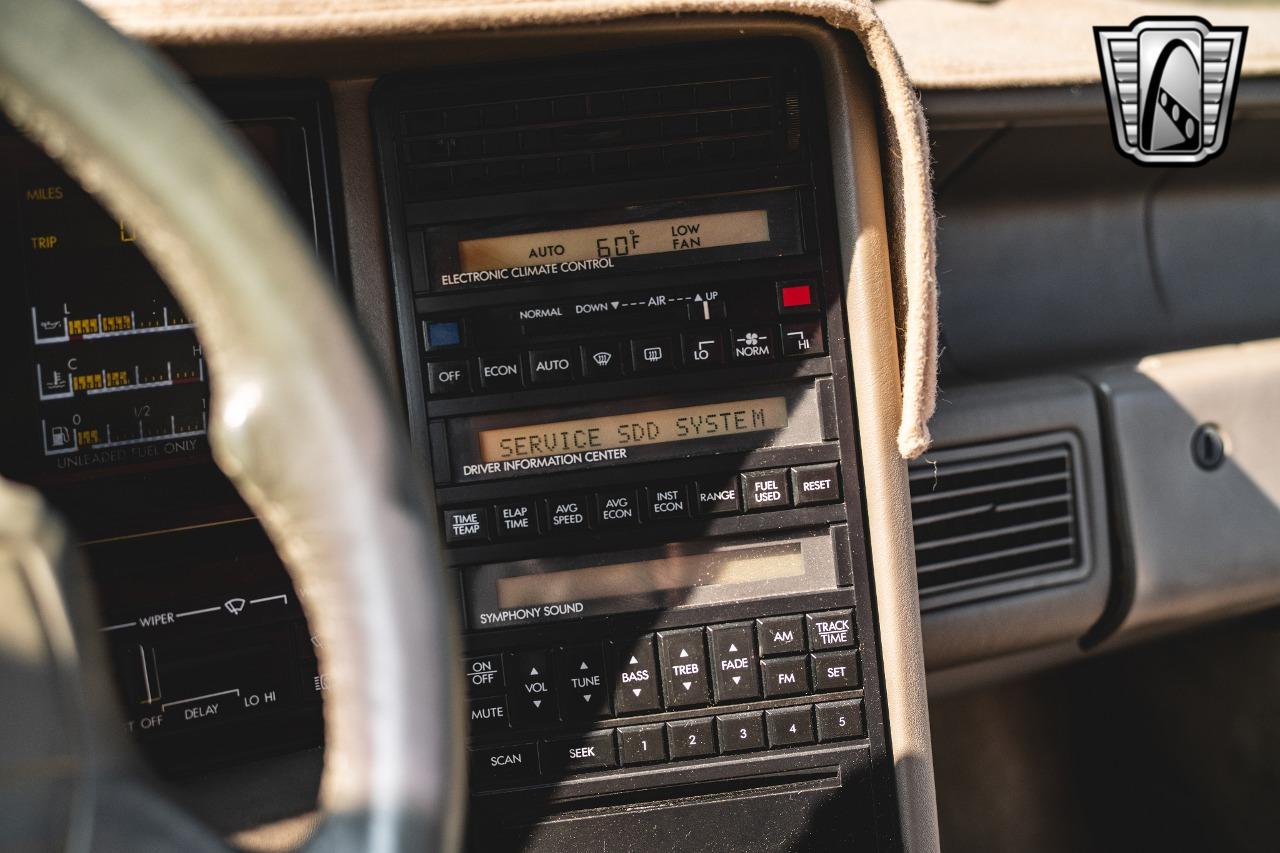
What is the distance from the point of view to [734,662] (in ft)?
2.65

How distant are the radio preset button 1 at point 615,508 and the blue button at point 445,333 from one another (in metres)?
0.15

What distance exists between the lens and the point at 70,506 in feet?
2.52

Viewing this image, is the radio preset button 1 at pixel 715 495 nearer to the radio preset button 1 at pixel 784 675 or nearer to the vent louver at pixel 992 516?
the radio preset button 1 at pixel 784 675

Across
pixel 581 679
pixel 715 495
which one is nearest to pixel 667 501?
pixel 715 495

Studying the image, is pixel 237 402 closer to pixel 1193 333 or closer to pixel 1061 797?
pixel 1193 333

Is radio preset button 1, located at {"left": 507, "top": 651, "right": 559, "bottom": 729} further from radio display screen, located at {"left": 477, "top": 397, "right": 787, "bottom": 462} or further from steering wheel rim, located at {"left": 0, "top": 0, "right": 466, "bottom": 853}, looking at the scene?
steering wheel rim, located at {"left": 0, "top": 0, "right": 466, "bottom": 853}

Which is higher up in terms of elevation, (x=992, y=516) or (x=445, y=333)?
(x=445, y=333)

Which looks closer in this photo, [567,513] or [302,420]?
[302,420]

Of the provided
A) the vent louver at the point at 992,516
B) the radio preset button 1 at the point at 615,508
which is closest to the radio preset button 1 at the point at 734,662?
the radio preset button 1 at the point at 615,508

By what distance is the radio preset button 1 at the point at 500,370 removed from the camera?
0.78m

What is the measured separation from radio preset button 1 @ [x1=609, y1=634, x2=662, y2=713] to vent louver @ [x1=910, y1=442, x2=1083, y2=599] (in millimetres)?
389

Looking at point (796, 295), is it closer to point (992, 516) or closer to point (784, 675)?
point (784, 675)

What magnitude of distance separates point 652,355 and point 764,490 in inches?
5.2

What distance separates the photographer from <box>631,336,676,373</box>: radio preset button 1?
79 centimetres
